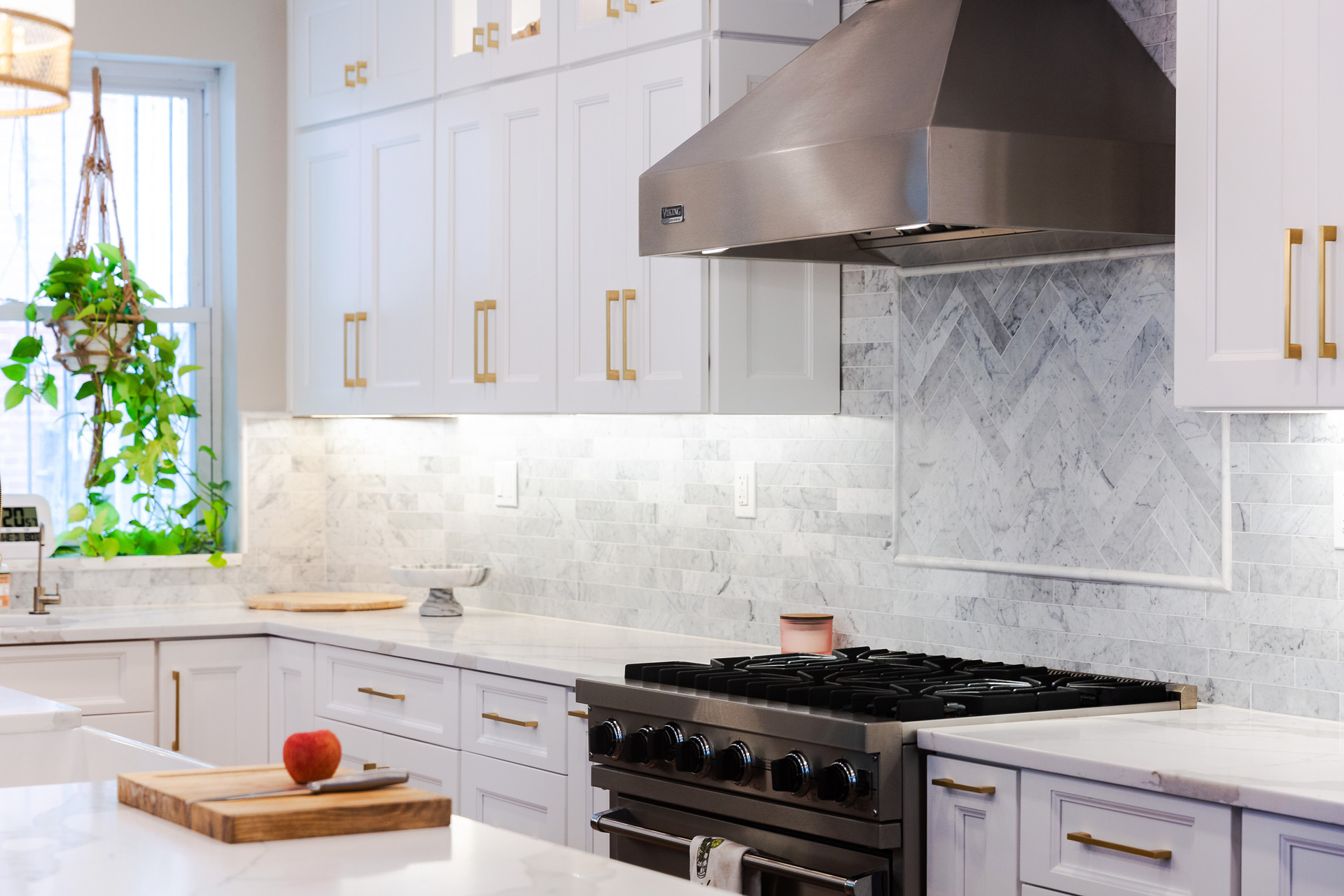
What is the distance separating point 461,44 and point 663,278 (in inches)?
43.2

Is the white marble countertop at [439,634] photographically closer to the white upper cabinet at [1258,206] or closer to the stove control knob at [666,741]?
the stove control knob at [666,741]

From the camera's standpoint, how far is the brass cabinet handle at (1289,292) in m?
A: 2.28

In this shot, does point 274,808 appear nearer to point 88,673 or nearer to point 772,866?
point 772,866

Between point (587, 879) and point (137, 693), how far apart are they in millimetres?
2969

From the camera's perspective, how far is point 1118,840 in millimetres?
2215

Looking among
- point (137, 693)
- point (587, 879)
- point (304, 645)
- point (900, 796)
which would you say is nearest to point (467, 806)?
point (304, 645)

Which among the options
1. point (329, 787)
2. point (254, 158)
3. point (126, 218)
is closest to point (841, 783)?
point (329, 787)

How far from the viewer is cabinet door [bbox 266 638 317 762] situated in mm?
4098

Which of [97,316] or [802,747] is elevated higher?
[97,316]

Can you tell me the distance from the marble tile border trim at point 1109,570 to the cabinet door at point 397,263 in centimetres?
142

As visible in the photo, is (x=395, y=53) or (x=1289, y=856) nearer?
(x=1289, y=856)

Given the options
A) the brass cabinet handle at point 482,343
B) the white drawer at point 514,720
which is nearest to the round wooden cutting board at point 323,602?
the brass cabinet handle at point 482,343

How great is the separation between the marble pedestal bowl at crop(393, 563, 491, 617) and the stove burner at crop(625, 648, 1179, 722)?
47.9 inches

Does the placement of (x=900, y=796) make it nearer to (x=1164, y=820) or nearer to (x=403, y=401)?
(x=1164, y=820)
